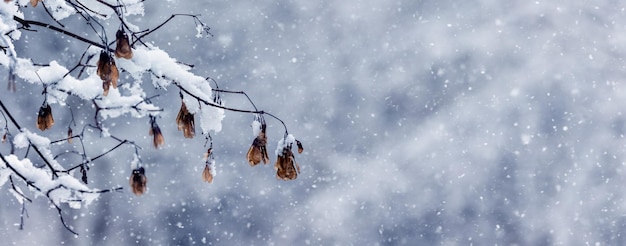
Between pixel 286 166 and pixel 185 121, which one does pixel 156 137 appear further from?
pixel 286 166

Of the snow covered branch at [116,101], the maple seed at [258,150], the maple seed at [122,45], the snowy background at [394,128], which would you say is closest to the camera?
the maple seed at [122,45]

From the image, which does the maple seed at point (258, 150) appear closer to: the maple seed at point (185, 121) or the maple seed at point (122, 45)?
the maple seed at point (185, 121)

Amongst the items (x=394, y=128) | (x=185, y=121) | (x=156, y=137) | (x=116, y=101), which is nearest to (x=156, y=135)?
(x=156, y=137)

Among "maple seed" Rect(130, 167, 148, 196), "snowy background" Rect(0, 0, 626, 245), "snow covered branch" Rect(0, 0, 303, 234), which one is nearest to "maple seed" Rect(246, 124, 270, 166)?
"snow covered branch" Rect(0, 0, 303, 234)

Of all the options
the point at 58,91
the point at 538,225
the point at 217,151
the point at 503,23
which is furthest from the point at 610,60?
the point at 58,91

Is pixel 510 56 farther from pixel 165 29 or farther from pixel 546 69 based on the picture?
pixel 165 29

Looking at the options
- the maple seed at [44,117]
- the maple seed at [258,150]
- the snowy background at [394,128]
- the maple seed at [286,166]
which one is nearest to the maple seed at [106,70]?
the maple seed at [44,117]

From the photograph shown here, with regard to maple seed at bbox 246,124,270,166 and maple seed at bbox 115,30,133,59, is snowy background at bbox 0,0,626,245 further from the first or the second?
maple seed at bbox 115,30,133,59

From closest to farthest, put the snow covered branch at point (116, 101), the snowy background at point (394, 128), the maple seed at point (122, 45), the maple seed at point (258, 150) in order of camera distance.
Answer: the maple seed at point (122, 45) < the snow covered branch at point (116, 101) < the maple seed at point (258, 150) < the snowy background at point (394, 128)
